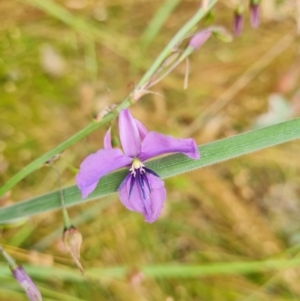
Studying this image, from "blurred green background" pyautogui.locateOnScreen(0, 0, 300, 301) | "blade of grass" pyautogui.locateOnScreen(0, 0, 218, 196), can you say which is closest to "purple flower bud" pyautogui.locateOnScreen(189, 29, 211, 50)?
"blade of grass" pyautogui.locateOnScreen(0, 0, 218, 196)

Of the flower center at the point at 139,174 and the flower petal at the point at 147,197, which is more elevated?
the flower center at the point at 139,174

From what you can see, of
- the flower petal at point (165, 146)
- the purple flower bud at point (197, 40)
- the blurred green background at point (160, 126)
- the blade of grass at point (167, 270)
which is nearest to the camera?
the flower petal at point (165, 146)

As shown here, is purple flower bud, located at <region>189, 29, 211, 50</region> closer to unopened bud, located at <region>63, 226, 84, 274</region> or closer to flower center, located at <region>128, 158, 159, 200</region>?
flower center, located at <region>128, 158, 159, 200</region>

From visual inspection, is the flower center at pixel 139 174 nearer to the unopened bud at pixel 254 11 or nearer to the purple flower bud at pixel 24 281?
the purple flower bud at pixel 24 281

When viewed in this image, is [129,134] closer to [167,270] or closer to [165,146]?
[165,146]

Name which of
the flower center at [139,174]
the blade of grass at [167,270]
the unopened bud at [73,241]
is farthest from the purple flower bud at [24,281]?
the blade of grass at [167,270]

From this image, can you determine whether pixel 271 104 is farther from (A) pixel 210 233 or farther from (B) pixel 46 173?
(B) pixel 46 173

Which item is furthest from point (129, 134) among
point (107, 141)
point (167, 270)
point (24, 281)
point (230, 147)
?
point (167, 270)

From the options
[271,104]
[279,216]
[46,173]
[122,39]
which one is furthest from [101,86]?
[279,216]
